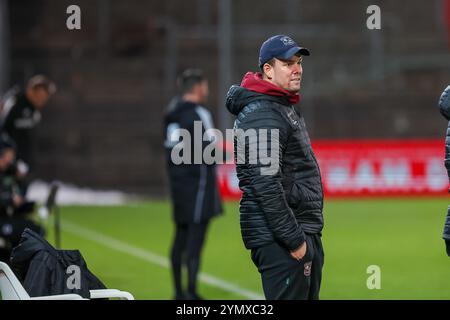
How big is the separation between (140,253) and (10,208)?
3030 mm

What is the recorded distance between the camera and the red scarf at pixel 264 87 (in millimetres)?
5348

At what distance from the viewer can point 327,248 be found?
42.8 feet

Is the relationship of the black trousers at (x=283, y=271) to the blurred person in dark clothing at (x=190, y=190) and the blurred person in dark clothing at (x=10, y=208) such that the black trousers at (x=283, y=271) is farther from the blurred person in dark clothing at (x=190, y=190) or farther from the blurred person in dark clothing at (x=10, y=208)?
the blurred person in dark clothing at (x=10, y=208)

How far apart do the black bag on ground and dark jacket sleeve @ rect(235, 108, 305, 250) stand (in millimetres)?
A: 1107

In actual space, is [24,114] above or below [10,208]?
above

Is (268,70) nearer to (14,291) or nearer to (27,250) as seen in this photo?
(27,250)

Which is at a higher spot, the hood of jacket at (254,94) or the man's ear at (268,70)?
the man's ear at (268,70)

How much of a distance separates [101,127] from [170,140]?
1692 centimetres

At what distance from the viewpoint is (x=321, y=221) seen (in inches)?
217

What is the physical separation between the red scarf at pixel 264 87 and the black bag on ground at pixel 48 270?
4.47ft

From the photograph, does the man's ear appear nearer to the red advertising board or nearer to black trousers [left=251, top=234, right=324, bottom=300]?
black trousers [left=251, top=234, right=324, bottom=300]

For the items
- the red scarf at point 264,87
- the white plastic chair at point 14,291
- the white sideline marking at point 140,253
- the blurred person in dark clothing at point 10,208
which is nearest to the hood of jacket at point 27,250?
the white plastic chair at point 14,291

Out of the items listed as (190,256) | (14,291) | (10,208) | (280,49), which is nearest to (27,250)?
(14,291)
